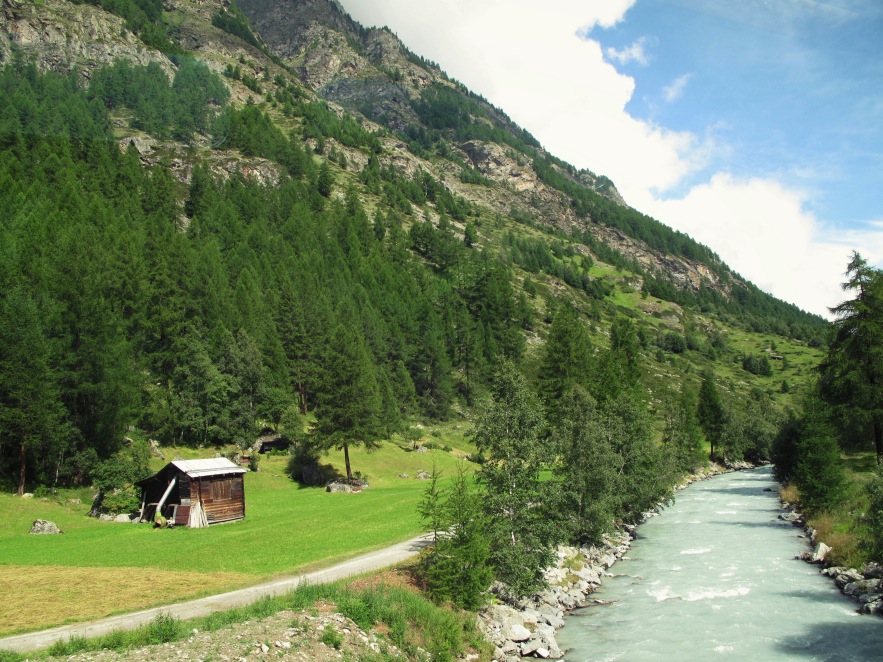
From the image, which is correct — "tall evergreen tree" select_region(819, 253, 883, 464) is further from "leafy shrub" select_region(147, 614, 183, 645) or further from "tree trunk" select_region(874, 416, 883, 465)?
"leafy shrub" select_region(147, 614, 183, 645)

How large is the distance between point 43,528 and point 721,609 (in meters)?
41.3

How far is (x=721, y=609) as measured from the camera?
25719mm

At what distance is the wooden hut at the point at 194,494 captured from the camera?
136 feet

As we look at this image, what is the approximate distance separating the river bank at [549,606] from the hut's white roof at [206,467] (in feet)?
83.6

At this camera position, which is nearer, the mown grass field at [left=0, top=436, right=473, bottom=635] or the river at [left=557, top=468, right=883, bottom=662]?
the mown grass field at [left=0, top=436, right=473, bottom=635]

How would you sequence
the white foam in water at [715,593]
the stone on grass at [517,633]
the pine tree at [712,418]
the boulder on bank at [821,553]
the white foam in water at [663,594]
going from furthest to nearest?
the pine tree at [712,418] < the boulder on bank at [821,553] < the white foam in water at [663,594] < the white foam in water at [715,593] < the stone on grass at [517,633]

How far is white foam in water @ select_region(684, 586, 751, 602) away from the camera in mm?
27562

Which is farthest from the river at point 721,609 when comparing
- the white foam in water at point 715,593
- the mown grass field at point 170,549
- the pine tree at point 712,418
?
the pine tree at point 712,418

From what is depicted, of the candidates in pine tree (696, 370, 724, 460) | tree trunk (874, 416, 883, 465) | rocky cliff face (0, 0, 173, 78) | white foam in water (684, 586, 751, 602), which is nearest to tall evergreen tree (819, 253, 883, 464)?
tree trunk (874, 416, 883, 465)

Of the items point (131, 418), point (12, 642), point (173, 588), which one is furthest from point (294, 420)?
point (12, 642)

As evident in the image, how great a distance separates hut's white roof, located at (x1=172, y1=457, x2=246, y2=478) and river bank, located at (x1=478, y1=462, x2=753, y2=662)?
25474 millimetres

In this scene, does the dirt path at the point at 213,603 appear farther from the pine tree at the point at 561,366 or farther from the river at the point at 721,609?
the pine tree at the point at 561,366

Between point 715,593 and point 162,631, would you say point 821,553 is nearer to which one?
point 715,593

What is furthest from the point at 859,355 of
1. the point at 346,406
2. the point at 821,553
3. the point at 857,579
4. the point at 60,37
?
the point at 60,37
